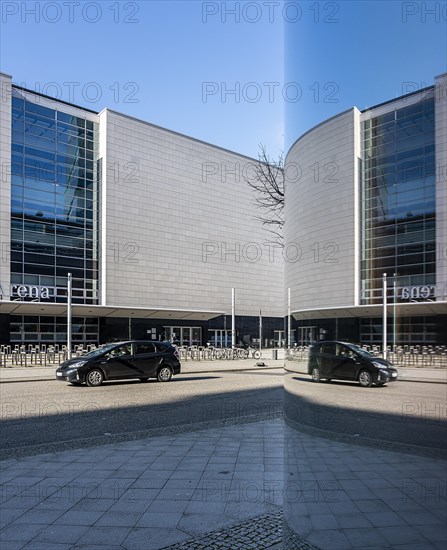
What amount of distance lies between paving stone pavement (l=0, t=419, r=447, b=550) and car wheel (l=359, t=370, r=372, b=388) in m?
0.22

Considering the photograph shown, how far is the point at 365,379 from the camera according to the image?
171 cm

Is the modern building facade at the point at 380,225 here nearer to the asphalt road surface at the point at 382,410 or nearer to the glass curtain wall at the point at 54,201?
the asphalt road surface at the point at 382,410

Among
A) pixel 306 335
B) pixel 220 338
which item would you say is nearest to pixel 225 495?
pixel 306 335

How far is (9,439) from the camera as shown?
7680 millimetres

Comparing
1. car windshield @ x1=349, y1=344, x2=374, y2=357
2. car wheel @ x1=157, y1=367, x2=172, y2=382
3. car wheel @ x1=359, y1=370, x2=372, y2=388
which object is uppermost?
car windshield @ x1=349, y1=344, x2=374, y2=357

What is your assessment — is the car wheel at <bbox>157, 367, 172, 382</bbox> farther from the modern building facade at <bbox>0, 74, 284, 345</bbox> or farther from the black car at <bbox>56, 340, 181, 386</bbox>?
the modern building facade at <bbox>0, 74, 284, 345</bbox>

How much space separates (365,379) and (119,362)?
1650 centimetres

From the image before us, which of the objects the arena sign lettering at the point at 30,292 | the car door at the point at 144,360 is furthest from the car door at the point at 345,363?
the arena sign lettering at the point at 30,292

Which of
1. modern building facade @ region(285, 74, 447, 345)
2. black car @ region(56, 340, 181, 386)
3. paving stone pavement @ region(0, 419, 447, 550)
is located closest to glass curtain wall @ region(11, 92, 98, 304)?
black car @ region(56, 340, 181, 386)

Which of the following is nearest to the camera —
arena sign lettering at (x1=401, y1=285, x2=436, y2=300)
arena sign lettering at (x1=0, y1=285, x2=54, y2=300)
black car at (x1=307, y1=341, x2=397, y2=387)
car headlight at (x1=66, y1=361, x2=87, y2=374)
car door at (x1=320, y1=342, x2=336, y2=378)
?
arena sign lettering at (x1=401, y1=285, x2=436, y2=300)

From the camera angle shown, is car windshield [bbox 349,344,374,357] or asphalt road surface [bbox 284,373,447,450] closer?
asphalt road surface [bbox 284,373,447,450]

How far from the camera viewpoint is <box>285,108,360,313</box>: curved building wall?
1769 mm

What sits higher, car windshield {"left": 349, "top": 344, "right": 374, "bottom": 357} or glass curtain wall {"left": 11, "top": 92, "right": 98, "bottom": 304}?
glass curtain wall {"left": 11, "top": 92, "right": 98, "bottom": 304}

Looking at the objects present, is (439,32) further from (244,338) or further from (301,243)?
(244,338)
